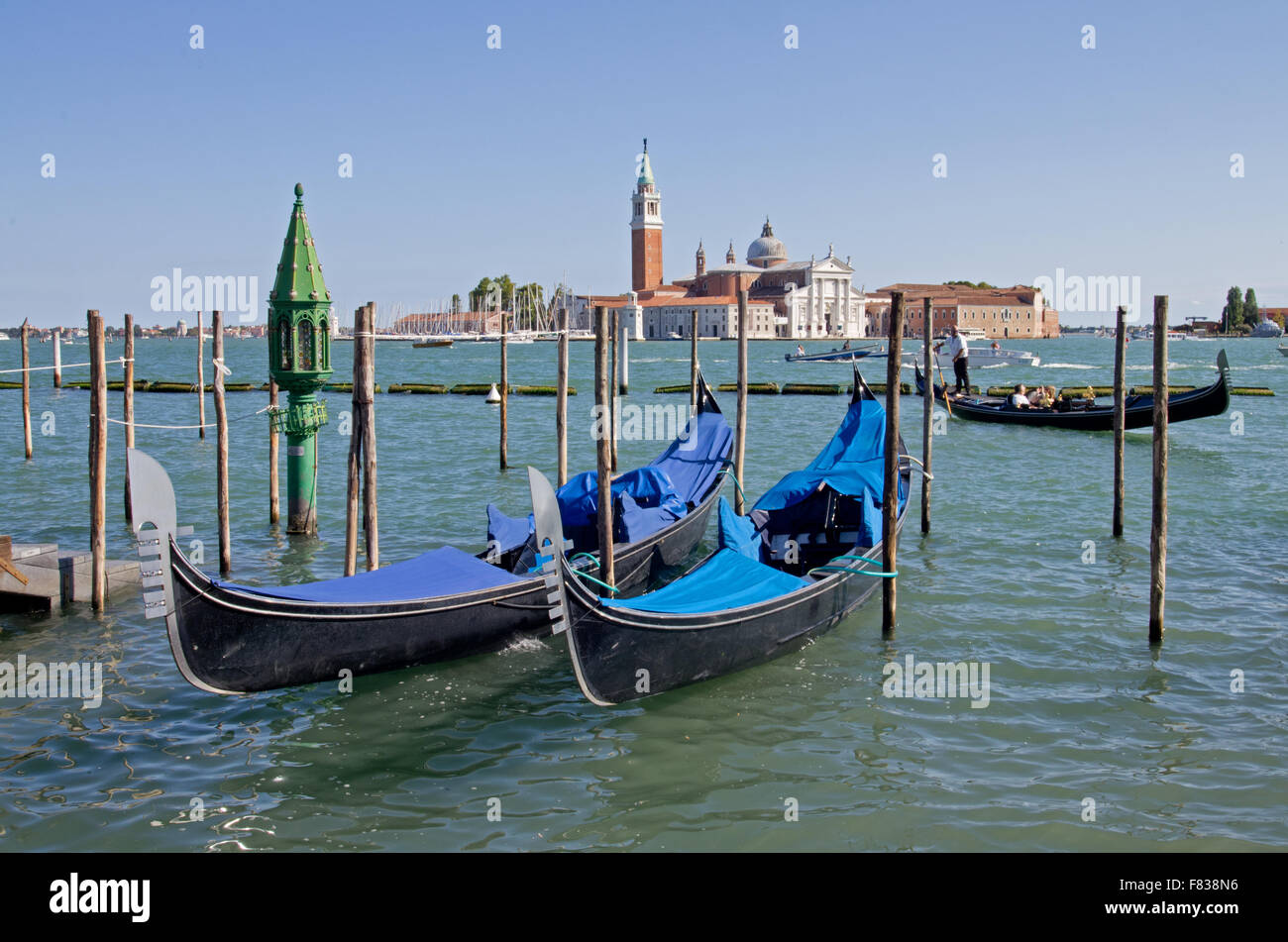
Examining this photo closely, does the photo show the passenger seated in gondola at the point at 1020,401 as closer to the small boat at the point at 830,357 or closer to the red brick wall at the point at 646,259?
the small boat at the point at 830,357

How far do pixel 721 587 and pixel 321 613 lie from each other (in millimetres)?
2092

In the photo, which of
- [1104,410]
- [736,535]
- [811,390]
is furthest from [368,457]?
[811,390]

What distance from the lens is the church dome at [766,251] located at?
101 meters

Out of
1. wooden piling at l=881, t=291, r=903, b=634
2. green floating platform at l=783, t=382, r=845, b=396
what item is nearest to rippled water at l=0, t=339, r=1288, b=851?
wooden piling at l=881, t=291, r=903, b=634

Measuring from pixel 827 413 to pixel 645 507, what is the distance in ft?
55.6

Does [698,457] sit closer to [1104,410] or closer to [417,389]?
[1104,410]

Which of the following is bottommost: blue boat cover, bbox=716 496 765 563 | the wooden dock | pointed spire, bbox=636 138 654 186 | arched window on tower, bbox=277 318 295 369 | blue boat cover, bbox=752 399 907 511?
the wooden dock

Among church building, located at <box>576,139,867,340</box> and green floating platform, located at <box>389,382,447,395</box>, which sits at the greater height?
church building, located at <box>576,139,867,340</box>

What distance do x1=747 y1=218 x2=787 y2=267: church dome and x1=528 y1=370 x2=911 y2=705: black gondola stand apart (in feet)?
311

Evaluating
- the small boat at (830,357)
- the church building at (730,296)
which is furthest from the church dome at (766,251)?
the small boat at (830,357)

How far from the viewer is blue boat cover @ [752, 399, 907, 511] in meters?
8.12

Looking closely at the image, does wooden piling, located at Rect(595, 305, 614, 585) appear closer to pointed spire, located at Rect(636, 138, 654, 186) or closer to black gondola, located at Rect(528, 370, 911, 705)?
black gondola, located at Rect(528, 370, 911, 705)

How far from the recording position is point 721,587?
19.7ft

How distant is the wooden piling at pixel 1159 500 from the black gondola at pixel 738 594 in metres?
1.60
